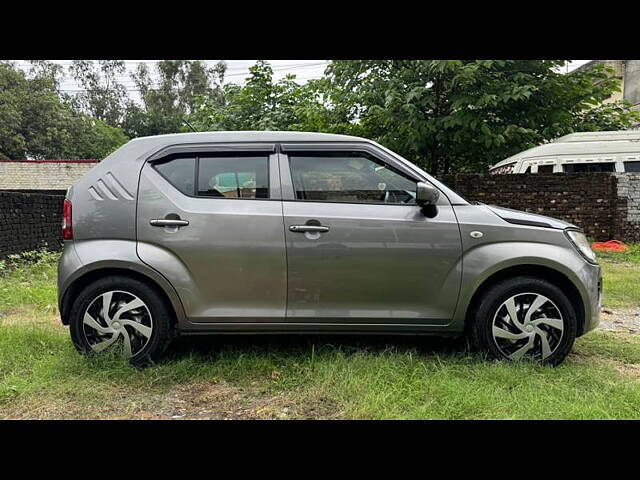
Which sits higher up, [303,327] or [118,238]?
[118,238]

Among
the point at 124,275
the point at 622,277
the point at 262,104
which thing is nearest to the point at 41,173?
the point at 262,104

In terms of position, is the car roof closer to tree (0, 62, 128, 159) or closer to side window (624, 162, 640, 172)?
side window (624, 162, 640, 172)

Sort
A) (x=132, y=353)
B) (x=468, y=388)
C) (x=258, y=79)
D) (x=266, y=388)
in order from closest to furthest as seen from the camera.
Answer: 1. (x=468, y=388)
2. (x=266, y=388)
3. (x=132, y=353)
4. (x=258, y=79)

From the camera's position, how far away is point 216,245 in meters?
3.16

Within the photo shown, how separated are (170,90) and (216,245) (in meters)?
45.1

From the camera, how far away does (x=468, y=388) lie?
112 inches

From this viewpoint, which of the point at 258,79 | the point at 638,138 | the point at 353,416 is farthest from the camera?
the point at 258,79

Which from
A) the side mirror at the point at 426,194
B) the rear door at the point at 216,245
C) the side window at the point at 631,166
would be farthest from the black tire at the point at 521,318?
the side window at the point at 631,166

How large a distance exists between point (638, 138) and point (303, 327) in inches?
420

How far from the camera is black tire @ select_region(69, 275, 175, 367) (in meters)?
3.19

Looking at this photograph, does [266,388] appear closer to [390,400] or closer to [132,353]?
[390,400]

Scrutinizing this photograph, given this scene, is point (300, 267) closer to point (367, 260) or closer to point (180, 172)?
point (367, 260)

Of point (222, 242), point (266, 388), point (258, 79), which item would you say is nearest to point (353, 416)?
point (266, 388)

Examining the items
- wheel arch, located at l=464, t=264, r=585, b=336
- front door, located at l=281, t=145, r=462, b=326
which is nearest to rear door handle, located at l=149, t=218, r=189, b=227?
front door, located at l=281, t=145, r=462, b=326
